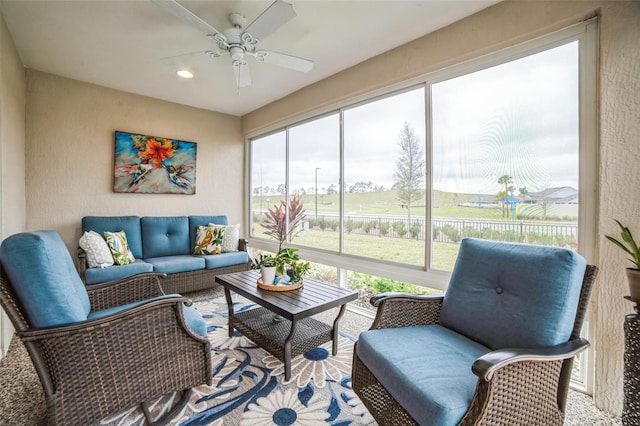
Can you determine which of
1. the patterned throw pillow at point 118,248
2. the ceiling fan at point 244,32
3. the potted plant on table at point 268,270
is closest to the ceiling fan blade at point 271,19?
the ceiling fan at point 244,32

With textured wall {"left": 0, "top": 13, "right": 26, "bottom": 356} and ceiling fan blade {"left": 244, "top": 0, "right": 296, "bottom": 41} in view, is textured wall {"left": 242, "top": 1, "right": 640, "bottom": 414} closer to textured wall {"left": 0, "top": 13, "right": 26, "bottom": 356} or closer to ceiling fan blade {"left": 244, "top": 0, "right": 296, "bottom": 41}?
ceiling fan blade {"left": 244, "top": 0, "right": 296, "bottom": 41}

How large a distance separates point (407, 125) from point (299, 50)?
129cm

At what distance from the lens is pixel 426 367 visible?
1.25 meters

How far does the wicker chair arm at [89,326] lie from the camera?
118 cm

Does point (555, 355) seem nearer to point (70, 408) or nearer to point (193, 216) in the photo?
point (70, 408)

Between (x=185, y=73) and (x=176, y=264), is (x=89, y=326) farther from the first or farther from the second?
(x=185, y=73)

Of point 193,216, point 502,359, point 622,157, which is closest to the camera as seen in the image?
point 502,359

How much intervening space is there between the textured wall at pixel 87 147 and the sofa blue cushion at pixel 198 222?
32cm

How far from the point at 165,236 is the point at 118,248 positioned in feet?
2.31

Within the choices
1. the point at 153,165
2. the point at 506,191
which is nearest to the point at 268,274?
the point at 506,191

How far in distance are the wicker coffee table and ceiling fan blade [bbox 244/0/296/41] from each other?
1.88m

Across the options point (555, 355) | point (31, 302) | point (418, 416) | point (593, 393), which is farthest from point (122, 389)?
point (593, 393)

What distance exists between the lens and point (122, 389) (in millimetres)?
1396

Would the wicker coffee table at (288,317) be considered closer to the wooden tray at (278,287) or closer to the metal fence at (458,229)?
the wooden tray at (278,287)
